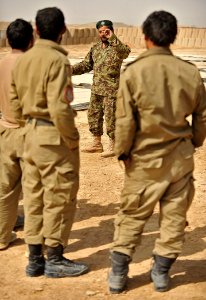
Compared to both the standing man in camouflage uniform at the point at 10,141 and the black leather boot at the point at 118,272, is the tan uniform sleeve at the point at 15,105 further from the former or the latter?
the black leather boot at the point at 118,272

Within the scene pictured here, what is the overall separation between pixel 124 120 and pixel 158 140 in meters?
0.25

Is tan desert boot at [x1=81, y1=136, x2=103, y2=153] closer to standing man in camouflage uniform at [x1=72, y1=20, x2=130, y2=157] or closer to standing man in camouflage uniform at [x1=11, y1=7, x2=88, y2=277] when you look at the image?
standing man in camouflage uniform at [x1=72, y1=20, x2=130, y2=157]

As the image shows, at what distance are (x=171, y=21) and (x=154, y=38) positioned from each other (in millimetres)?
145

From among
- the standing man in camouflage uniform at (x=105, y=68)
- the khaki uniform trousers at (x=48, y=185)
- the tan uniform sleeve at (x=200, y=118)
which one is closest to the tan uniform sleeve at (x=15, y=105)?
the khaki uniform trousers at (x=48, y=185)

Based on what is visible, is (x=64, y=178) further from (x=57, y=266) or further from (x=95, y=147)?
(x=95, y=147)

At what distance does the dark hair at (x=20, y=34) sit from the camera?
4.15m

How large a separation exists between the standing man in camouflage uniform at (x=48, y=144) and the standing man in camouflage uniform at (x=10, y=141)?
0.77 feet

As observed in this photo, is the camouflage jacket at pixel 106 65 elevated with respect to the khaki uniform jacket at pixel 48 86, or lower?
lower

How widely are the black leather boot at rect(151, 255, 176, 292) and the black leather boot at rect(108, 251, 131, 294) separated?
19cm

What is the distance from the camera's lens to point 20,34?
165 inches

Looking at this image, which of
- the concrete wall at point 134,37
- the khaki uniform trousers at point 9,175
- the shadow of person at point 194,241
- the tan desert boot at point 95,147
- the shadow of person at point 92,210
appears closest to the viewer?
the khaki uniform trousers at point 9,175

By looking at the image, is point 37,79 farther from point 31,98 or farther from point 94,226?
point 94,226

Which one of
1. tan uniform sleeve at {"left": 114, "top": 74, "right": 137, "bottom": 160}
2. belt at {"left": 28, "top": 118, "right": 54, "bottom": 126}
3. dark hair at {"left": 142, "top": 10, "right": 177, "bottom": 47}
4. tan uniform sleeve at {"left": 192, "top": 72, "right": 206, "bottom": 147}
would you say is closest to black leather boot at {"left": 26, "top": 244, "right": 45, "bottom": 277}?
belt at {"left": 28, "top": 118, "right": 54, "bottom": 126}

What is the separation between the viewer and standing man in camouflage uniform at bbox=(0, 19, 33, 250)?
Result: 4203 millimetres
